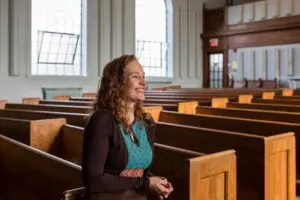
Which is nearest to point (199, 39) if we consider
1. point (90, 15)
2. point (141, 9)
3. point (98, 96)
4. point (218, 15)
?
point (218, 15)

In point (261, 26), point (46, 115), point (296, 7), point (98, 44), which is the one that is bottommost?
point (46, 115)

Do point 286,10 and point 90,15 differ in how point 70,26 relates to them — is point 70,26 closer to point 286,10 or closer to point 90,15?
point 90,15

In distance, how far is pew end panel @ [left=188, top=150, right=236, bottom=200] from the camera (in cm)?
161

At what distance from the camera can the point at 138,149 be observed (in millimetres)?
1513

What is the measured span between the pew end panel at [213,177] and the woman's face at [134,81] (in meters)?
0.36

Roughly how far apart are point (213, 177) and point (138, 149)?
41 cm

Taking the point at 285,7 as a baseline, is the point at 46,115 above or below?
below

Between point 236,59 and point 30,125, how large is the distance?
10.4m

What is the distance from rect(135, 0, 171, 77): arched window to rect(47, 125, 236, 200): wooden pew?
9886 millimetres

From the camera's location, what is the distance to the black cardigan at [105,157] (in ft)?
4.62

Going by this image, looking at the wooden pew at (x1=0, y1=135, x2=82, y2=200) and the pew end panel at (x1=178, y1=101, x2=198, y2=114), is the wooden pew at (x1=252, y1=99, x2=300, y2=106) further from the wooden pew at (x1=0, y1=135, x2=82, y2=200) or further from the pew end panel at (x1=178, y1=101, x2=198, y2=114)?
the wooden pew at (x1=0, y1=135, x2=82, y2=200)

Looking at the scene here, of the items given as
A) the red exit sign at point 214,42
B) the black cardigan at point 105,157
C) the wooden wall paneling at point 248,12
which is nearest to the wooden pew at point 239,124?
the black cardigan at point 105,157

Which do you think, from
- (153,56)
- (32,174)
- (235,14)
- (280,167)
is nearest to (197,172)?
(280,167)

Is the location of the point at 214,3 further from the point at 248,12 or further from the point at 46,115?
the point at 46,115
